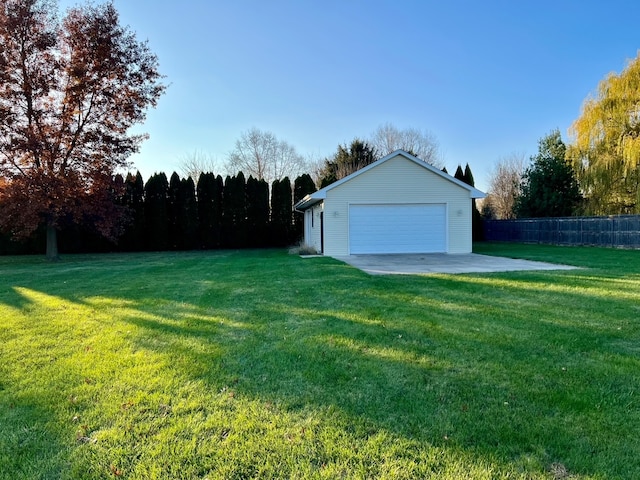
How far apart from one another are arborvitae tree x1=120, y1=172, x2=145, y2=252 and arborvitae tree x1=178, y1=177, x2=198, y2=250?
2.02 metres

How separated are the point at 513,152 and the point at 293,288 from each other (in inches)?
1315

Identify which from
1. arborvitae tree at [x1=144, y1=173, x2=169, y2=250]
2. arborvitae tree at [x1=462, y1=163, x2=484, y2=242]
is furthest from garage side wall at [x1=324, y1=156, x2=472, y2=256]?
arborvitae tree at [x1=144, y1=173, x2=169, y2=250]

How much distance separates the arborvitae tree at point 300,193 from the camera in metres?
22.2

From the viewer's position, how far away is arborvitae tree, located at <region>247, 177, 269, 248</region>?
22094mm

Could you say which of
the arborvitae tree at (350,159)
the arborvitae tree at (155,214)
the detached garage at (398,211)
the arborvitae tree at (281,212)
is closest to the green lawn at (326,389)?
the detached garage at (398,211)

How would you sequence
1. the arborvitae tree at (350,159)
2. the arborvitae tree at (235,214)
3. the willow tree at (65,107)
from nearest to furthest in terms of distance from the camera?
the willow tree at (65,107) < the arborvitae tree at (235,214) < the arborvitae tree at (350,159)

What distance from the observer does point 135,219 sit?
68.8 feet

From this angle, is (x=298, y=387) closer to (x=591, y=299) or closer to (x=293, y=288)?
(x=293, y=288)

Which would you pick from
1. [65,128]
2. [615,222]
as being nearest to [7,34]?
[65,128]

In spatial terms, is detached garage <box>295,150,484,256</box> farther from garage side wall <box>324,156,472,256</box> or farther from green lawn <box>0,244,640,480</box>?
green lawn <box>0,244,640,480</box>

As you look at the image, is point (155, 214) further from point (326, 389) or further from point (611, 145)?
point (611, 145)

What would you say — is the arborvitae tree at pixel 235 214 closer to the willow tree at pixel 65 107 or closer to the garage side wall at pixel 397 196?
the willow tree at pixel 65 107

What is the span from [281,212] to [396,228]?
29.5 feet

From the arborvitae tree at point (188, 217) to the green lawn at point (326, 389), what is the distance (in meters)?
15.7
